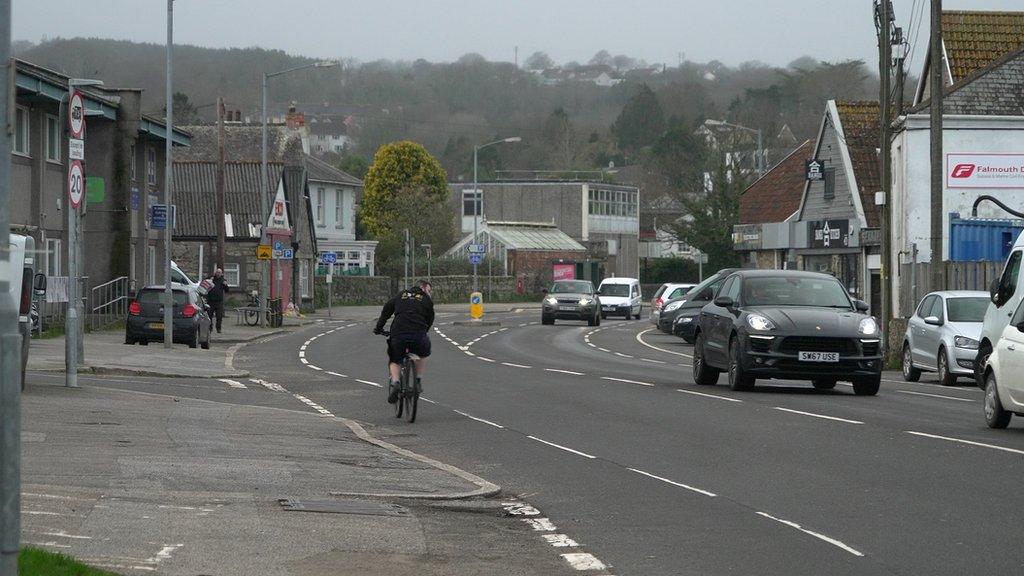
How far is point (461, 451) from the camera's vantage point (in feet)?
49.0

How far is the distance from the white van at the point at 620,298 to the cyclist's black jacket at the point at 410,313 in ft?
164

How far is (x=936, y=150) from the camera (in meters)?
31.1

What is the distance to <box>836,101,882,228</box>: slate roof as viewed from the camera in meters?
56.7

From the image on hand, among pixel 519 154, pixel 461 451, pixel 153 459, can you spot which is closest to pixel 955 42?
pixel 461 451

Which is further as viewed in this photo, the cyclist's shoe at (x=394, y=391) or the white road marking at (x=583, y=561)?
the cyclist's shoe at (x=394, y=391)

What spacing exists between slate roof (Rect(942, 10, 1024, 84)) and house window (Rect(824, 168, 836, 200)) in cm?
1110

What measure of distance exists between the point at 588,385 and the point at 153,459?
1211 cm

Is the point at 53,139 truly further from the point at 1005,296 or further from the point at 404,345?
the point at 1005,296

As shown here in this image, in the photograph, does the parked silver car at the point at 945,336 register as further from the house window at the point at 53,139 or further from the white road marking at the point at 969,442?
the house window at the point at 53,139

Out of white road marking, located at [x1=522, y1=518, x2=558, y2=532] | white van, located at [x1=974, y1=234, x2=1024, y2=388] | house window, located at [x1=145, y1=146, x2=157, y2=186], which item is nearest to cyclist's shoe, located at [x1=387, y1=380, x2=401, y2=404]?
white van, located at [x1=974, y1=234, x2=1024, y2=388]

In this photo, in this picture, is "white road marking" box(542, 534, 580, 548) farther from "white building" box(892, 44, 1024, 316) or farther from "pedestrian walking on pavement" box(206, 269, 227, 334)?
"pedestrian walking on pavement" box(206, 269, 227, 334)

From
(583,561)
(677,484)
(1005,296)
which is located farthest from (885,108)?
(583,561)

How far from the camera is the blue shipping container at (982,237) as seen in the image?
3922 cm

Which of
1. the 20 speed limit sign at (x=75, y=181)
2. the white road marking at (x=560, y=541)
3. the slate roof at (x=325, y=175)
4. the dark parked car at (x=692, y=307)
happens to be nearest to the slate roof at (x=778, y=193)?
the dark parked car at (x=692, y=307)
